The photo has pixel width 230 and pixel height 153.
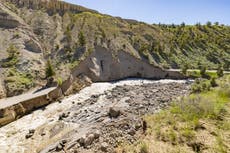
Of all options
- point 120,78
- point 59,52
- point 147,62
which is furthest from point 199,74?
point 59,52

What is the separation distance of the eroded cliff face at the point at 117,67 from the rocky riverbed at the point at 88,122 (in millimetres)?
6060

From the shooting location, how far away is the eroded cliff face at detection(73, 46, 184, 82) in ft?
144

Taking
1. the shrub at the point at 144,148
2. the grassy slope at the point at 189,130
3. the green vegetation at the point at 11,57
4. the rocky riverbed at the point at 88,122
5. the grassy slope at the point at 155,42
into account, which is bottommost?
the rocky riverbed at the point at 88,122

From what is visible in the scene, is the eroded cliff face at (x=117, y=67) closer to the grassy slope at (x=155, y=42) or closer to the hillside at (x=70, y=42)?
the hillside at (x=70, y=42)

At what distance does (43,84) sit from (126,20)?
136ft

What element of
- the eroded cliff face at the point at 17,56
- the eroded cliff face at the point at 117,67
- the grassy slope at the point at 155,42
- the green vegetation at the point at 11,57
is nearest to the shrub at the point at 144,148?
the eroded cliff face at the point at 17,56

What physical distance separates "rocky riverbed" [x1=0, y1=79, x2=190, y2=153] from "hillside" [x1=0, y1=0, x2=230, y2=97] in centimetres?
736

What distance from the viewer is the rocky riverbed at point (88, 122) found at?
2053cm

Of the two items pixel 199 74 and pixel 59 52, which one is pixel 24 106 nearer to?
pixel 59 52

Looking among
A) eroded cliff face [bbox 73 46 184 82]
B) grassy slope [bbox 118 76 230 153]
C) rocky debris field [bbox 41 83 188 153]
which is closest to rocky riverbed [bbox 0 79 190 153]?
rocky debris field [bbox 41 83 188 153]

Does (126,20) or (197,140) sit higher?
(126,20)

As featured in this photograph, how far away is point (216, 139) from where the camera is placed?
17.4m

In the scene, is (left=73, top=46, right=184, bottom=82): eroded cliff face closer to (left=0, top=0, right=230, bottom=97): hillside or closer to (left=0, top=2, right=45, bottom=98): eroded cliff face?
(left=0, top=0, right=230, bottom=97): hillside

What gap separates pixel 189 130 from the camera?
60.2 ft
